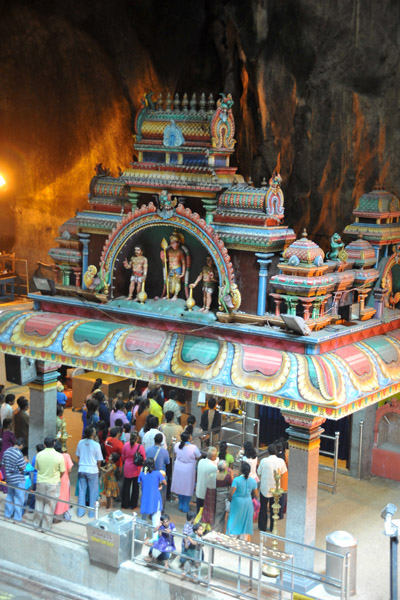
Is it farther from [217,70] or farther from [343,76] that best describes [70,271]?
[217,70]

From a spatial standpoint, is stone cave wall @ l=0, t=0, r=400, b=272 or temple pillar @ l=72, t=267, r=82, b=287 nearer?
temple pillar @ l=72, t=267, r=82, b=287

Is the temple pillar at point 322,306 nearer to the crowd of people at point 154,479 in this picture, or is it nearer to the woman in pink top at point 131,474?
the crowd of people at point 154,479

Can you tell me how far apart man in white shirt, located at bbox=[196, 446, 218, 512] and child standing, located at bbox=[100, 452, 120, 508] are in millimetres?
1391

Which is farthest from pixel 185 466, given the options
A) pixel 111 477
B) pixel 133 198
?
pixel 133 198

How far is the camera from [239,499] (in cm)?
1295

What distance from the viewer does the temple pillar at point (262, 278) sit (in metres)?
13.0

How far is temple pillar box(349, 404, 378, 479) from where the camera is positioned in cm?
1555

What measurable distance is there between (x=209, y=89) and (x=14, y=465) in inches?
386

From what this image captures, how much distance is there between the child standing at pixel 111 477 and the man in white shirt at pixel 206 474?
1.39m

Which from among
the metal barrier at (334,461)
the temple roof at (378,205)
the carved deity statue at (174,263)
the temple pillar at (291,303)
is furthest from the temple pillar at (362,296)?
the metal barrier at (334,461)

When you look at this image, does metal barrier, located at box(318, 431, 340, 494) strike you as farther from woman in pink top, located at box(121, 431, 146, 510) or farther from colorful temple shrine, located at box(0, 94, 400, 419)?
woman in pink top, located at box(121, 431, 146, 510)

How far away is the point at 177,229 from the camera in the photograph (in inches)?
549

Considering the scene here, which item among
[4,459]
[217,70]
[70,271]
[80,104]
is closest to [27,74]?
[80,104]

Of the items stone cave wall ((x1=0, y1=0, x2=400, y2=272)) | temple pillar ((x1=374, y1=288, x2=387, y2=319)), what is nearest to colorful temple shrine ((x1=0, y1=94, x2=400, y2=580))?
temple pillar ((x1=374, y1=288, x2=387, y2=319))
